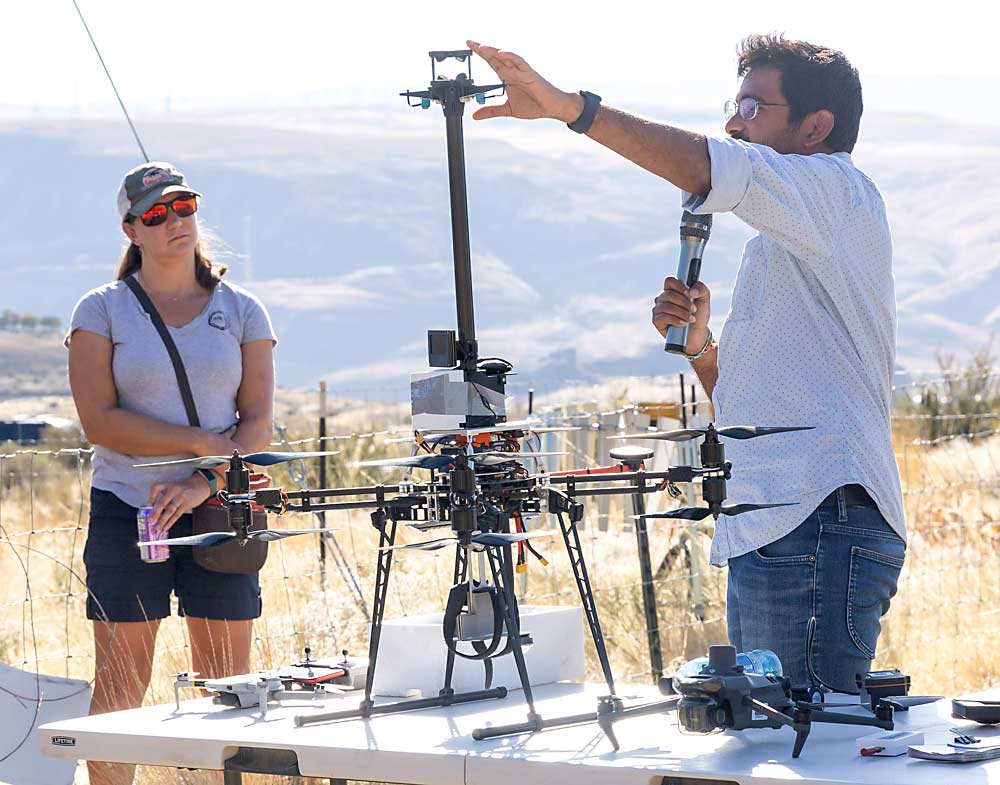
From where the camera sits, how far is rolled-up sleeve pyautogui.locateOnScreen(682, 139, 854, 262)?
2615 mm

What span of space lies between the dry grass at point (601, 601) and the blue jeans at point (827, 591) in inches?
94.8

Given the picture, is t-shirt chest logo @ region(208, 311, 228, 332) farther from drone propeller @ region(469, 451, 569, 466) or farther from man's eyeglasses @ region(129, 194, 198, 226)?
drone propeller @ region(469, 451, 569, 466)

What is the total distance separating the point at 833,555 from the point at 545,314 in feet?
367

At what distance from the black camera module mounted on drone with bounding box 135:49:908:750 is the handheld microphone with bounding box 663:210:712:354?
9.4 inches

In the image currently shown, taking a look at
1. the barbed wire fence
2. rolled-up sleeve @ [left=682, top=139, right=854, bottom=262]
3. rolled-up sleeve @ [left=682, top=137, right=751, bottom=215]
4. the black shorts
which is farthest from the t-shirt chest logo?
→ rolled-up sleeve @ [left=682, top=137, right=751, bottom=215]

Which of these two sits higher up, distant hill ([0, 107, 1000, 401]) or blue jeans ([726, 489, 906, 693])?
distant hill ([0, 107, 1000, 401])

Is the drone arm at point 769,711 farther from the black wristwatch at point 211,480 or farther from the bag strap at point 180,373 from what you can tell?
the bag strap at point 180,373

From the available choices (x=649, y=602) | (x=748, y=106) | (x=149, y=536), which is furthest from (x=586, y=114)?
(x=649, y=602)

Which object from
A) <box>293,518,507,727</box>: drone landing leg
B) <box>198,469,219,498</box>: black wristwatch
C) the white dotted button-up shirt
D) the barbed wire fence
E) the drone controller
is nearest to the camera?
the drone controller

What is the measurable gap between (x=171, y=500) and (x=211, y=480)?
0.12m

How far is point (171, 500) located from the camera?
164 inches

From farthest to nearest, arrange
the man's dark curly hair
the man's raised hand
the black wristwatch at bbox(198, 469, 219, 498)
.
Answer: the black wristwatch at bbox(198, 469, 219, 498) → the man's dark curly hair → the man's raised hand

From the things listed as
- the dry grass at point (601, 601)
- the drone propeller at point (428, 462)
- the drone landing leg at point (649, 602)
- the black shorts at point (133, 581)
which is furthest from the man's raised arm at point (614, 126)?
the drone landing leg at point (649, 602)

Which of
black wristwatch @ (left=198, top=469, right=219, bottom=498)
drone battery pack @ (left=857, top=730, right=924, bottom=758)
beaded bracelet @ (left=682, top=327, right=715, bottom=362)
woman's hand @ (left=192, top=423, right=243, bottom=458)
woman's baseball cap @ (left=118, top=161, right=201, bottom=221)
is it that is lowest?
drone battery pack @ (left=857, top=730, right=924, bottom=758)
